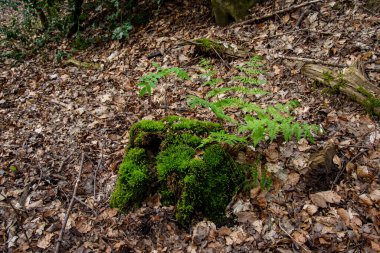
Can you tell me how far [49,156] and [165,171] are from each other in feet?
7.60

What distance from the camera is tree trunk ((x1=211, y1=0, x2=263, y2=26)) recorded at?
6660 mm

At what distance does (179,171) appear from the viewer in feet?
10.7

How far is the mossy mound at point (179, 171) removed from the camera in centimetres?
322

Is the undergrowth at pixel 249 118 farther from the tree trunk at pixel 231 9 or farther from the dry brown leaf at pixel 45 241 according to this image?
the tree trunk at pixel 231 9

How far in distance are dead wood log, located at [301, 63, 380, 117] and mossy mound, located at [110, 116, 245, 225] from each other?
1.85 metres

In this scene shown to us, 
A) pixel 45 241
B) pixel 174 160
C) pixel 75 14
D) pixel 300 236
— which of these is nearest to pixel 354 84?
pixel 300 236

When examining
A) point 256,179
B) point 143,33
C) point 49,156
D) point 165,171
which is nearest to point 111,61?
point 143,33

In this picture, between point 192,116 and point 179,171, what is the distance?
1.62 meters

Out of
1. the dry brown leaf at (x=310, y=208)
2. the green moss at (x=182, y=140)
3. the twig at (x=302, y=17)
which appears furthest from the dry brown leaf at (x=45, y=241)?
the twig at (x=302, y=17)

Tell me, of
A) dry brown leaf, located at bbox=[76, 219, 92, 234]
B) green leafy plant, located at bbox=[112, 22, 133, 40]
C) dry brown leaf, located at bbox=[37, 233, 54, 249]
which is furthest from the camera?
green leafy plant, located at bbox=[112, 22, 133, 40]

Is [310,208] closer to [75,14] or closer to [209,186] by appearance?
[209,186]

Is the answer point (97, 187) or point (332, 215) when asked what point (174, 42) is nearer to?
point (97, 187)

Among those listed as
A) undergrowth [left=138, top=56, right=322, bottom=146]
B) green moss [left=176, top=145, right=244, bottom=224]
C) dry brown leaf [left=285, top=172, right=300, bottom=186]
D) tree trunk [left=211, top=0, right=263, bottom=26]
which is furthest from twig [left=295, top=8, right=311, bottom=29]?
green moss [left=176, top=145, right=244, bottom=224]

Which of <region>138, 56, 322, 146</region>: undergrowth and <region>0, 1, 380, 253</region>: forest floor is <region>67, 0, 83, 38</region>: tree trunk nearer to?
<region>0, 1, 380, 253</region>: forest floor
